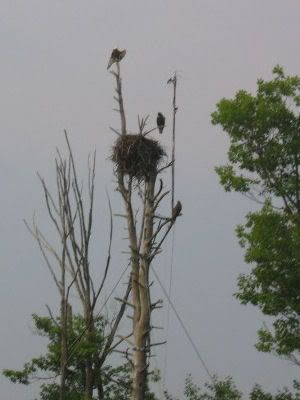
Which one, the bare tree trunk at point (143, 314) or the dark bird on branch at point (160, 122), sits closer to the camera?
the bare tree trunk at point (143, 314)

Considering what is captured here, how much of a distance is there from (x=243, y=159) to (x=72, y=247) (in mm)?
4945

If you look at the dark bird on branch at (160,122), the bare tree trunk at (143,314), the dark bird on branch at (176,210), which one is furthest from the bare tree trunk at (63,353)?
the dark bird on branch at (160,122)

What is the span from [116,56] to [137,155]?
1761mm

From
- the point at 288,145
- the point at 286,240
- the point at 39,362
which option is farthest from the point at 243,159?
the point at 39,362

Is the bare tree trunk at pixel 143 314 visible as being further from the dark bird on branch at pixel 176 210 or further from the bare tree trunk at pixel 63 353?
the bare tree trunk at pixel 63 353

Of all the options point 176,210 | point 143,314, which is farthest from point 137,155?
point 143,314

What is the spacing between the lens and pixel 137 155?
12750mm

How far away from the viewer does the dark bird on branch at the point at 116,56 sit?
12812mm

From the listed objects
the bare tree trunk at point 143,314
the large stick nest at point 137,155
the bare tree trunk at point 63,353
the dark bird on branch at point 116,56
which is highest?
the dark bird on branch at point 116,56

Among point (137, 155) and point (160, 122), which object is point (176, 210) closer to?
point (137, 155)

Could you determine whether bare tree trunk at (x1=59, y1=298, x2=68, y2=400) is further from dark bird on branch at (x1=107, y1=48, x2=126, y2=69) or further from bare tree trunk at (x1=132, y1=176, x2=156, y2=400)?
dark bird on branch at (x1=107, y1=48, x2=126, y2=69)

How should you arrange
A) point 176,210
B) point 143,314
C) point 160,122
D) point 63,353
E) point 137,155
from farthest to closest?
point 160,122, point 137,155, point 176,210, point 143,314, point 63,353

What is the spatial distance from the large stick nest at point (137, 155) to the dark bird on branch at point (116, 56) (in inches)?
51.0

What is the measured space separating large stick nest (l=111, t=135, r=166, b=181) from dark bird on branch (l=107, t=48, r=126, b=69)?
130 centimetres
